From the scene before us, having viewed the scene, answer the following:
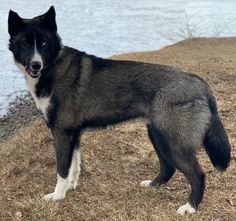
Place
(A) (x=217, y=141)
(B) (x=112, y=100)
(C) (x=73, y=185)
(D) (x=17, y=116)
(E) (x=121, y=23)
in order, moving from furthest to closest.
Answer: (E) (x=121, y=23) < (D) (x=17, y=116) < (C) (x=73, y=185) < (B) (x=112, y=100) < (A) (x=217, y=141)

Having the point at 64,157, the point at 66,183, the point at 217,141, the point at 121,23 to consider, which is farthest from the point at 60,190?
the point at 121,23

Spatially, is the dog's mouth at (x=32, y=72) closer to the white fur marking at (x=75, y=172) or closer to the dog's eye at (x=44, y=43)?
the dog's eye at (x=44, y=43)

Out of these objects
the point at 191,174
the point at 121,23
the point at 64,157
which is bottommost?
the point at 121,23

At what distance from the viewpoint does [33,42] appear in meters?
4.16

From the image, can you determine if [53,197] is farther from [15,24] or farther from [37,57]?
[15,24]

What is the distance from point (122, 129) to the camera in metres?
6.09

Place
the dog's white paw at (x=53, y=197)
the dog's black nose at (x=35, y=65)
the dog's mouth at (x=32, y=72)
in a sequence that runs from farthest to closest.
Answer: the dog's white paw at (x=53, y=197), the dog's mouth at (x=32, y=72), the dog's black nose at (x=35, y=65)

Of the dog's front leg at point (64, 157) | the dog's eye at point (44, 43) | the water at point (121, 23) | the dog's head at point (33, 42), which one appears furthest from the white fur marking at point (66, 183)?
the water at point (121, 23)

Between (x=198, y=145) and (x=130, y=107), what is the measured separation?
69 cm

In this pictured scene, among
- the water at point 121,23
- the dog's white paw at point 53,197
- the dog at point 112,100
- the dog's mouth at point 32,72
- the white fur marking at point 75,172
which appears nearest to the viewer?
the dog at point 112,100

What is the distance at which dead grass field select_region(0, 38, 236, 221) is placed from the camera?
13.8ft

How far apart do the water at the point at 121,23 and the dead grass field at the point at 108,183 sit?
575 cm

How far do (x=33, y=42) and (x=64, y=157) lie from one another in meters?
1.11

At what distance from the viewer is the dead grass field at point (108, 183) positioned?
4.20 metres
